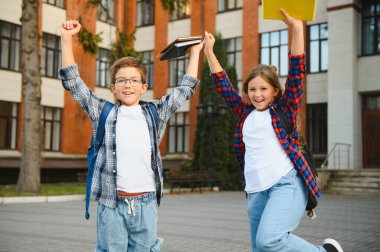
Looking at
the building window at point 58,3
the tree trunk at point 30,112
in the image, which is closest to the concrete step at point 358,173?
the tree trunk at point 30,112

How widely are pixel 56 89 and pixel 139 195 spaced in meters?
23.8

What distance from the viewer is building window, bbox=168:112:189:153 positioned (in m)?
28.3

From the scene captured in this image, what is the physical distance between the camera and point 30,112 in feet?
53.4

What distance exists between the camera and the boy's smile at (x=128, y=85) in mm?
3566

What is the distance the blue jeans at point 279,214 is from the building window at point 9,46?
2153 centimetres

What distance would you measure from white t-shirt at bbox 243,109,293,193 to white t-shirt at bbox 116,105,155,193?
84 cm

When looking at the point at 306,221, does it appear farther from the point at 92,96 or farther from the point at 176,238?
the point at 92,96

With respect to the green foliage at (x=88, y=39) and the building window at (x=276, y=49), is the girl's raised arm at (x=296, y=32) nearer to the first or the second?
the green foliage at (x=88, y=39)

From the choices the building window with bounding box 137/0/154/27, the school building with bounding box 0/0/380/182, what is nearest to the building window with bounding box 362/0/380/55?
the school building with bounding box 0/0/380/182

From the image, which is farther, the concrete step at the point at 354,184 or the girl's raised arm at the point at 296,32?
the concrete step at the point at 354,184

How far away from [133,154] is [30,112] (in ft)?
44.6

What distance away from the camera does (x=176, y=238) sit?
788 centimetres

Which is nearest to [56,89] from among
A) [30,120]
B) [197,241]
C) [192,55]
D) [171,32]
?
[171,32]

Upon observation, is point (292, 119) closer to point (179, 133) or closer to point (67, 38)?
point (67, 38)
